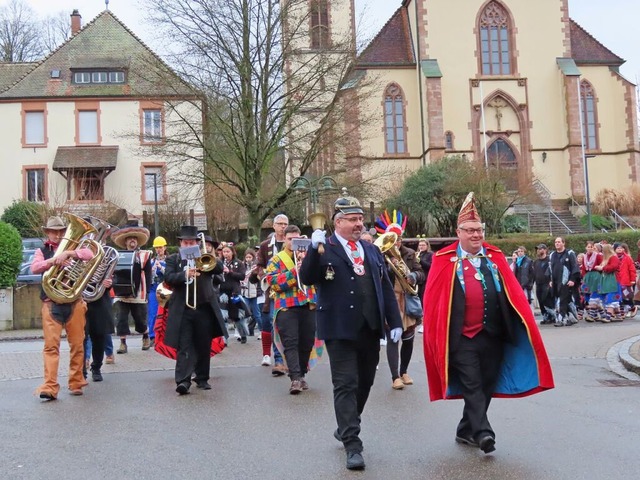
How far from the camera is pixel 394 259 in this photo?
9.98 m

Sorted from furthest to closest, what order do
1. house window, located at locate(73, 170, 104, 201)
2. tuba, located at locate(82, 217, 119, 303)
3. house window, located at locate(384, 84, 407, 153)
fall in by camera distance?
1. house window, located at locate(384, 84, 407, 153)
2. house window, located at locate(73, 170, 104, 201)
3. tuba, located at locate(82, 217, 119, 303)

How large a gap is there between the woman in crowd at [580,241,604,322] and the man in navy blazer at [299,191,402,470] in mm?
13836

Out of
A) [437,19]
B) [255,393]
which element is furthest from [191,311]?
[437,19]

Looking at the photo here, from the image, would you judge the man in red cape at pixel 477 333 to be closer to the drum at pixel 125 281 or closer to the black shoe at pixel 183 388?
the black shoe at pixel 183 388

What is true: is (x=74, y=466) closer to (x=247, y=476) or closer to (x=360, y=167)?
(x=247, y=476)

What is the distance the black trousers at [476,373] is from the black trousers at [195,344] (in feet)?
12.5

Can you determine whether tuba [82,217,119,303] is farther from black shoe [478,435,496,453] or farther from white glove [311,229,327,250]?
black shoe [478,435,496,453]

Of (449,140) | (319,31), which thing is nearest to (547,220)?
(449,140)

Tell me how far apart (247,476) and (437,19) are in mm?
47257

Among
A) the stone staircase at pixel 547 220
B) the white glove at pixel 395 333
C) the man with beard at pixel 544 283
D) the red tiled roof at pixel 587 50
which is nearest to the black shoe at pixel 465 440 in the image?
the white glove at pixel 395 333

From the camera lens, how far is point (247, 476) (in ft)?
18.9

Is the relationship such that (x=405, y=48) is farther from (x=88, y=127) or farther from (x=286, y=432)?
(x=286, y=432)

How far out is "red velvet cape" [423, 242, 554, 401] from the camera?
6.46 m

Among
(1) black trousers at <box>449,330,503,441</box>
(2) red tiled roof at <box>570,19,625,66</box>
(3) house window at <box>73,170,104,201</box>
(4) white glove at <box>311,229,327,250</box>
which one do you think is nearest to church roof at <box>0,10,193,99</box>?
(3) house window at <box>73,170,104,201</box>
